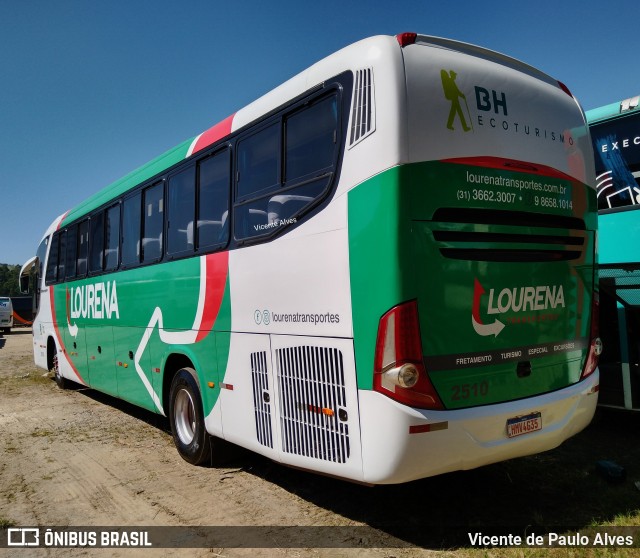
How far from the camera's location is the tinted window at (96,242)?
8.68 meters

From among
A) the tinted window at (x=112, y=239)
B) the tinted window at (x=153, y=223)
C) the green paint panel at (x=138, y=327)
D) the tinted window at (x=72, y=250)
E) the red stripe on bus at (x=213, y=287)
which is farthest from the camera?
the tinted window at (x=72, y=250)

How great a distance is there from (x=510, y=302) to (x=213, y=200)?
120 inches

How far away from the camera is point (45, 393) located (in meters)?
11.3

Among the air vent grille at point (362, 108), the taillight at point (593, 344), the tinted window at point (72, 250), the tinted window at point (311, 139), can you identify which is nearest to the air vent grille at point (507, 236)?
the taillight at point (593, 344)

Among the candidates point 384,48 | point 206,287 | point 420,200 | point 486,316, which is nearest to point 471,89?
point 384,48

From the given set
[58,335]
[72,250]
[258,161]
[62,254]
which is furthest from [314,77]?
[58,335]

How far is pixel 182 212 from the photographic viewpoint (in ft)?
20.6

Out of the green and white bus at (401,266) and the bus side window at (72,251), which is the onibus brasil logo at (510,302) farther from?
the bus side window at (72,251)

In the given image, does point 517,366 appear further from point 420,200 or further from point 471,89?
point 471,89

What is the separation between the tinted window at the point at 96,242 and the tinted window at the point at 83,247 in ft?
0.78

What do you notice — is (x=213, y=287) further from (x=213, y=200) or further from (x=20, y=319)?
(x=20, y=319)

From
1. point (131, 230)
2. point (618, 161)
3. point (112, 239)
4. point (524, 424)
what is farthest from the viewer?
point (112, 239)

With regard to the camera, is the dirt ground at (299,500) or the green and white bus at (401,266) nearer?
the green and white bus at (401,266)

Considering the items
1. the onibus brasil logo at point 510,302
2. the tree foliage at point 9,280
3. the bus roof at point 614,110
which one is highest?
the tree foliage at point 9,280
